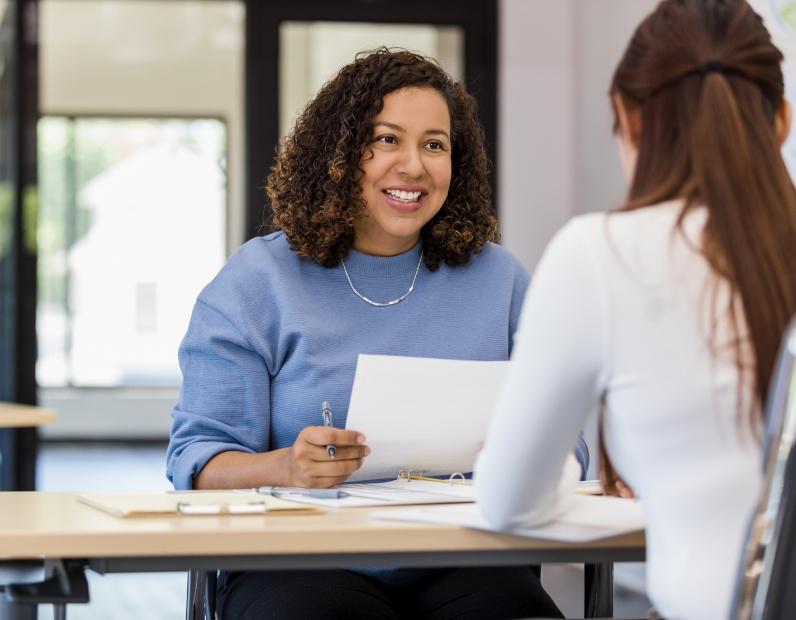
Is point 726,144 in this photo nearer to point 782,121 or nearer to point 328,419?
point 782,121

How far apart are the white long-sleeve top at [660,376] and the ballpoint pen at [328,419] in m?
0.48

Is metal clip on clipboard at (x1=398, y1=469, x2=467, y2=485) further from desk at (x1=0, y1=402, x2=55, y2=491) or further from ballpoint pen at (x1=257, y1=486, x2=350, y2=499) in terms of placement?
desk at (x1=0, y1=402, x2=55, y2=491)

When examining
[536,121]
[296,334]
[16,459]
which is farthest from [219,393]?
[16,459]

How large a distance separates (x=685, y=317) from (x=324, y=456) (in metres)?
0.62

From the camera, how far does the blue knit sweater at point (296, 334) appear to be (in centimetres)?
181

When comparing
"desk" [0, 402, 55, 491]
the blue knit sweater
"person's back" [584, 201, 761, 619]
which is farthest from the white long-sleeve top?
"desk" [0, 402, 55, 491]

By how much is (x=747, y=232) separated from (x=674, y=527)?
281mm

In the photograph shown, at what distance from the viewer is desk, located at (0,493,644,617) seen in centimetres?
125

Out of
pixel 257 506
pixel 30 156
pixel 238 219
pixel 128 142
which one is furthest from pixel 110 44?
pixel 257 506

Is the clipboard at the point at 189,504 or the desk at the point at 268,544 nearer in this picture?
the desk at the point at 268,544

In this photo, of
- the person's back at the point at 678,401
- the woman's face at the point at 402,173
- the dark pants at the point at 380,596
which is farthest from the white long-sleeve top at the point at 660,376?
the woman's face at the point at 402,173

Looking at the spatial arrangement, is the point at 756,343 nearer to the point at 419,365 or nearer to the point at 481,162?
the point at 419,365

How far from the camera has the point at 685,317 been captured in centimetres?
112

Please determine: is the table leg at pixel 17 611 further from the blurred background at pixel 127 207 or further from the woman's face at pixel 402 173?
the blurred background at pixel 127 207
